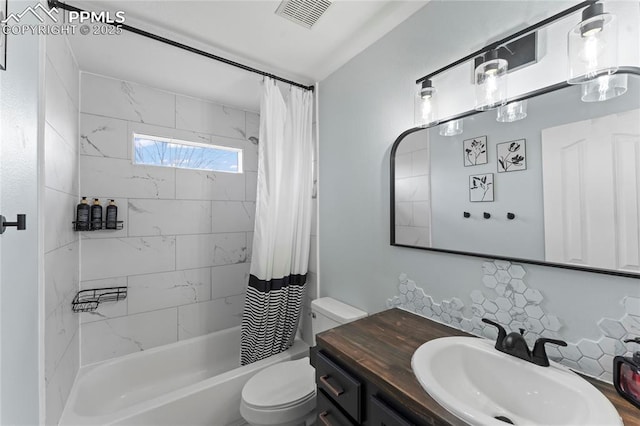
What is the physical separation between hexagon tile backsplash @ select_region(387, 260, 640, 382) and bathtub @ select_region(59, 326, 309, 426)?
4.22 feet

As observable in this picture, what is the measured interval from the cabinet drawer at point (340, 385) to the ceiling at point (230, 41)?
1.75 metres

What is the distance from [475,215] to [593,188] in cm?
37

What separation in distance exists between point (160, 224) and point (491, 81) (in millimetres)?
2432

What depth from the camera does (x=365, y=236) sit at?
65.9 inches

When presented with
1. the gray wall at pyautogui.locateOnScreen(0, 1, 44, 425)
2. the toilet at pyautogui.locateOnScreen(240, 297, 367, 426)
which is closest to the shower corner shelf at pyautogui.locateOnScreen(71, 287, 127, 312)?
the gray wall at pyautogui.locateOnScreen(0, 1, 44, 425)

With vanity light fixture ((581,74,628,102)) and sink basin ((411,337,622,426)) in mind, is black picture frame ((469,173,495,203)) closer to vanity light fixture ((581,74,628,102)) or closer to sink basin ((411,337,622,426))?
vanity light fixture ((581,74,628,102))

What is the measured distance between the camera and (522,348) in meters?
0.86

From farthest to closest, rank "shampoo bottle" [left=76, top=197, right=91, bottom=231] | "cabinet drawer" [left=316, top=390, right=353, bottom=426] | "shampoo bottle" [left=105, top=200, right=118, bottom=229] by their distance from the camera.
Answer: "shampoo bottle" [left=105, top=200, right=118, bottom=229], "shampoo bottle" [left=76, top=197, right=91, bottom=231], "cabinet drawer" [left=316, top=390, right=353, bottom=426]

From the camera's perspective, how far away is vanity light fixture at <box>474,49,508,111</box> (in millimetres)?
995

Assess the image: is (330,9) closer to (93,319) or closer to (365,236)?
(365,236)

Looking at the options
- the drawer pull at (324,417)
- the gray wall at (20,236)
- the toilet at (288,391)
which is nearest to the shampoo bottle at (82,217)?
the gray wall at (20,236)

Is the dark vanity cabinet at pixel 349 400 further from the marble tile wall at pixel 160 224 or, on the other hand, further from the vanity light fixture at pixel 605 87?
the marble tile wall at pixel 160 224

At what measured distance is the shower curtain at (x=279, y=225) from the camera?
6.28 feet

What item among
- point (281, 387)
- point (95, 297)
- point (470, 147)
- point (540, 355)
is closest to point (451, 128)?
point (470, 147)
